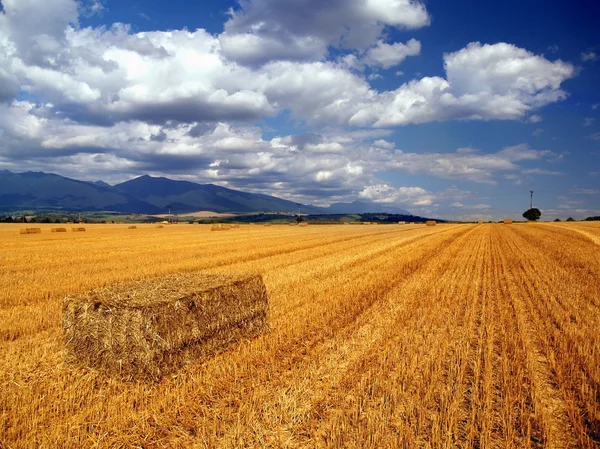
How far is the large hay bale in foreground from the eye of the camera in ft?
19.2

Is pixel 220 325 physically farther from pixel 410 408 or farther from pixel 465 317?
pixel 465 317

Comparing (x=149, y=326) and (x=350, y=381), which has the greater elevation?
(x=149, y=326)

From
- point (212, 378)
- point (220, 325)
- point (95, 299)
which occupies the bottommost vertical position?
point (212, 378)

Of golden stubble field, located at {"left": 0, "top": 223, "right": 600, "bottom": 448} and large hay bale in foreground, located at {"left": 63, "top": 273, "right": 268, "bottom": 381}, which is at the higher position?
large hay bale in foreground, located at {"left": 63, "top": 273, "right": 268, "bottom": 381}

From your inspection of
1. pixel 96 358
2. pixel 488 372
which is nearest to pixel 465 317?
pixel 488 372

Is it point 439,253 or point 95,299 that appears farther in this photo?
point 439,253

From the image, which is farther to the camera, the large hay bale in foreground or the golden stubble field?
the large hay bale in foreground

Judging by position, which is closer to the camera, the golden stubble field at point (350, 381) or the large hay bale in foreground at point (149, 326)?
the golden stubble field at point (350, 381)

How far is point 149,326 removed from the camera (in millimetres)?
5816

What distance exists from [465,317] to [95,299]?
7678 millimetres

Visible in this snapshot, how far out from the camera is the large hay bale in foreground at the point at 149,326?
5.85 meters

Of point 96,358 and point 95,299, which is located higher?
point 95,299

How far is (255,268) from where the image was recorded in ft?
54.5

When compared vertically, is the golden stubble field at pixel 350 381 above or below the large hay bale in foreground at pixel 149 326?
below
